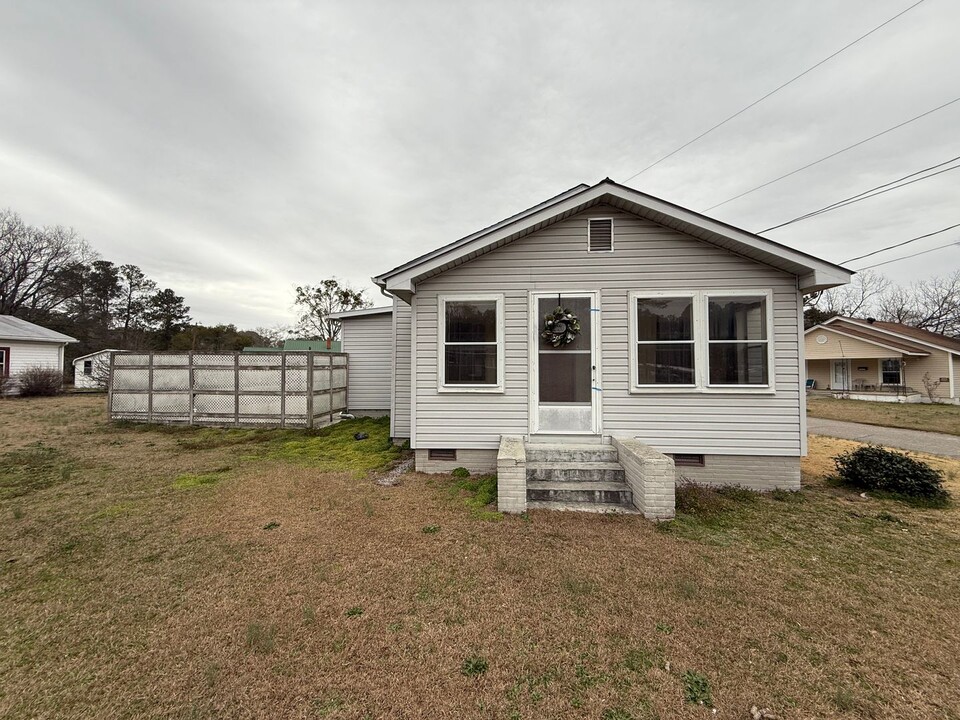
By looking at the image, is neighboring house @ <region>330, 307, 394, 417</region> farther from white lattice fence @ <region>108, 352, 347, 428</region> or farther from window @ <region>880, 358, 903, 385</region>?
window @ <region>880, 358, 903, 385</region>

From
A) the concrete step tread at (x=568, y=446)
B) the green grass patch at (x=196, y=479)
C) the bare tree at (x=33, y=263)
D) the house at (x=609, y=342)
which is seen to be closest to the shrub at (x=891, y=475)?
the house at (x=609, y=342)

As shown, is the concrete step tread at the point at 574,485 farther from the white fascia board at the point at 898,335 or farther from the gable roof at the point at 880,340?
the white fascia board at the point at 898,335

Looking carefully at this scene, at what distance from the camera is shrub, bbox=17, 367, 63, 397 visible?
17438 millimetres

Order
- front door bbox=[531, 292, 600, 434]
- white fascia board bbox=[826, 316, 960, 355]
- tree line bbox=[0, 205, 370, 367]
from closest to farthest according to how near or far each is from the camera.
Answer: front door bbox=[531, 292, 600, 434]
white fascia board bbox=[826, 316, 960, 355]
tree line bbox=[0, 205, 370, 367]

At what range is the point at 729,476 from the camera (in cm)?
545

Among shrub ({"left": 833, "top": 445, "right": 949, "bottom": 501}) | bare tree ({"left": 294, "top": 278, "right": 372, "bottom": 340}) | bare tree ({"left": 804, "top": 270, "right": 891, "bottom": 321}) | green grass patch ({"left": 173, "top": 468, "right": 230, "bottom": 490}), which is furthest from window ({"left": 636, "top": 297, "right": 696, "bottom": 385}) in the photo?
bare tree ({"left": 804, "top": 270, "right": 891, "bottom": 321})

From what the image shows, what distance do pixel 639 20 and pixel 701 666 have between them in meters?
11.2

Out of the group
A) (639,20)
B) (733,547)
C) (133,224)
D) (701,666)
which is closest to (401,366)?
(733,547)

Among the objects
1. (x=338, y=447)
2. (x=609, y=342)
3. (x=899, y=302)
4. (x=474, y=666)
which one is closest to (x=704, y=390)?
(x=609, y=342)

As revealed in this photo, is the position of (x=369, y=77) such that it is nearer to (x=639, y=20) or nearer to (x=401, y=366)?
(x=639, y=20)

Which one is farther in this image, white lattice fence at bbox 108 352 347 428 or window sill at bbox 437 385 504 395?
white lattice fence at bbox 108 352 347 428

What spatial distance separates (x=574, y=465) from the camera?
5.10 metres

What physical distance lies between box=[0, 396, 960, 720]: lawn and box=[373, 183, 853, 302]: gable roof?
3056 mm

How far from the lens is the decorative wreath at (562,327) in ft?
18.4
